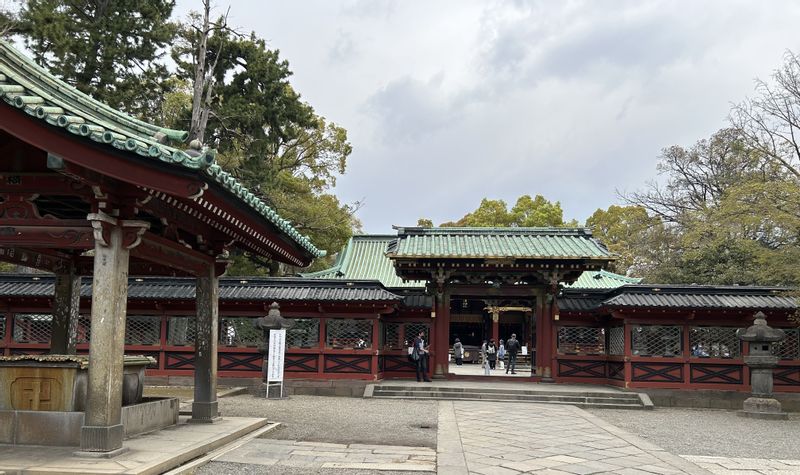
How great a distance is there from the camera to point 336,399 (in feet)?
53.5

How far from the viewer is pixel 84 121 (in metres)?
6.17

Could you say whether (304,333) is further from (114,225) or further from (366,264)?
(114,225)

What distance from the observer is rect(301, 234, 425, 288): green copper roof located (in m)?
25.4

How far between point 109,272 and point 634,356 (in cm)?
1434

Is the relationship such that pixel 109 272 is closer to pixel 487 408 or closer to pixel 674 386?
pixel 487 408

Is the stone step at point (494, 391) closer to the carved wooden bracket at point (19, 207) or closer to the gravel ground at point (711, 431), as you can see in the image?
the gravel ground at point (711, 431)

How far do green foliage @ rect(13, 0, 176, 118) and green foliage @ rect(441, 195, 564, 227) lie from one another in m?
24.9

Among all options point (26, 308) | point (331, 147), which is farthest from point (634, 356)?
point (331, 147)

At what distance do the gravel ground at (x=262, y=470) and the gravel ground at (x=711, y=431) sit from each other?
5377mm

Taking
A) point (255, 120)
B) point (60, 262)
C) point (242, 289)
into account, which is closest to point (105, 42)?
point (255, 120)

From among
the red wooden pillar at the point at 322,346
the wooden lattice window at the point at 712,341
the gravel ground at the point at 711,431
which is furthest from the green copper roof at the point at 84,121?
the wooden lattice window at the point at 712,341

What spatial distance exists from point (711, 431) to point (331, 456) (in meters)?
8.17

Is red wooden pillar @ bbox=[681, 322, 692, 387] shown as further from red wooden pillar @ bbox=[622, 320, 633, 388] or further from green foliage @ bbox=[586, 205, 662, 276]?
green foliage @ bbox=[586, 205, 662, 276]

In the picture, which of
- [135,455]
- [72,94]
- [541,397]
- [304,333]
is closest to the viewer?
[135,455]
